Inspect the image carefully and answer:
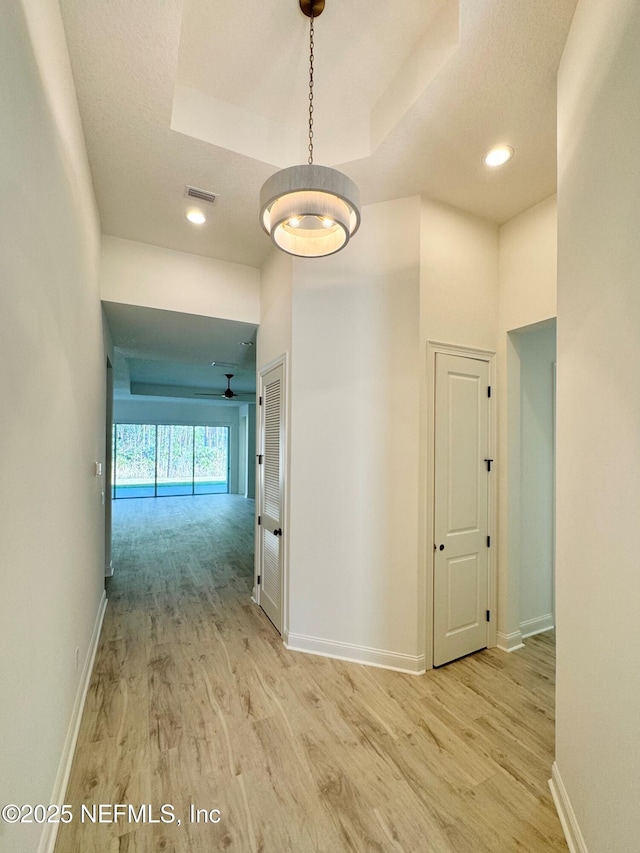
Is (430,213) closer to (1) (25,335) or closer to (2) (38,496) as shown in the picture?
(1) (25,335)

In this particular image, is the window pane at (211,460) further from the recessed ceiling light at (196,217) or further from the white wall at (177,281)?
the recessed ceiling light at (196,217)

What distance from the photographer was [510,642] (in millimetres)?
2867

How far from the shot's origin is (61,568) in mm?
1715

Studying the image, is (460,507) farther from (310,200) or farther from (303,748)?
(310,200)

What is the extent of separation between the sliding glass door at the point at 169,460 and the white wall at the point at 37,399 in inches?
399

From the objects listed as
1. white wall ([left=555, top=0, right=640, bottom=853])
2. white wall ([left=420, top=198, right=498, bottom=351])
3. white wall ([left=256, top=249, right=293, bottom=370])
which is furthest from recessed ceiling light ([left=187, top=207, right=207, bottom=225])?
white wall ([left=555, top=0, right=640, bottom=853])

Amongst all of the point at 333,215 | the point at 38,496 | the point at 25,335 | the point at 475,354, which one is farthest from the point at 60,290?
the point at 475,354

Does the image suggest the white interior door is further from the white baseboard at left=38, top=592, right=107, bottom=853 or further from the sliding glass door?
the sliding glass door

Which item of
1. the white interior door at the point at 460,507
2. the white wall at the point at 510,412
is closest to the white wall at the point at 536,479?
the white wall at the point at 510,412

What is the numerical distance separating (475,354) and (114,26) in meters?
2.72

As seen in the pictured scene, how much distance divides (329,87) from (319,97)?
8 cm

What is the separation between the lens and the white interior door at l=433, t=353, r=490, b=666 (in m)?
2.64

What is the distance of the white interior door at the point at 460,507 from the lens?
2.64m

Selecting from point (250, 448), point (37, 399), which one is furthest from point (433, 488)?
point (250, 448)
